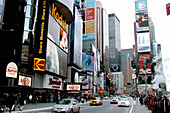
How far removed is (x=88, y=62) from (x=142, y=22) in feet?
223

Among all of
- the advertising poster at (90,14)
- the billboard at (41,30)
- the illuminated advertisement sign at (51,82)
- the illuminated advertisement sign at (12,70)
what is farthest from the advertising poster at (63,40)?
the advertising poster at (90,14)

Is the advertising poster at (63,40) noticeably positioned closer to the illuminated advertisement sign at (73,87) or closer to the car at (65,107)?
the illuminated advertisement sign at (73,87)

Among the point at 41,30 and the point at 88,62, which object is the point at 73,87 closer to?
the point at 41,30

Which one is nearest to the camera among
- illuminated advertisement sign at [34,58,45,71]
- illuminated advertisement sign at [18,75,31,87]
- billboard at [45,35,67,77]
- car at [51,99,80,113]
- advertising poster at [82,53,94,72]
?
car at [51,99,80,113]

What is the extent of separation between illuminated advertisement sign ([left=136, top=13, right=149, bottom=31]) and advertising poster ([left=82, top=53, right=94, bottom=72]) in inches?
2364

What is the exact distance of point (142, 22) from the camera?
149375 millimetres

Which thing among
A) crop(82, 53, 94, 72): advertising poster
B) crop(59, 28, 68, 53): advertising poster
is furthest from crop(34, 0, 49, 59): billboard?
crop(82, 53, 94, 72): advertising poster

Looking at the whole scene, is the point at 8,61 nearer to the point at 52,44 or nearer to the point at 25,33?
the point at 25,33

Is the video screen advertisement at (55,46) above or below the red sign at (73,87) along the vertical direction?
above

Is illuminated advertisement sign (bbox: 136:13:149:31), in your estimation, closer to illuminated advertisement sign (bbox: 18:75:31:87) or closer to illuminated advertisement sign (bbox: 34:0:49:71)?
illuminated advertisement sign (bbox: 34:0:49:71)

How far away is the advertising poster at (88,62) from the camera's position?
107688 mm

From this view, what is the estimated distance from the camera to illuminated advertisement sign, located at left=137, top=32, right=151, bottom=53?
143250 millimetres

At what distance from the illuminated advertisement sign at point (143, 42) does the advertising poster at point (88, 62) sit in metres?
53.6

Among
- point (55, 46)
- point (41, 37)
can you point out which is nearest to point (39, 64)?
point (41, 37)
